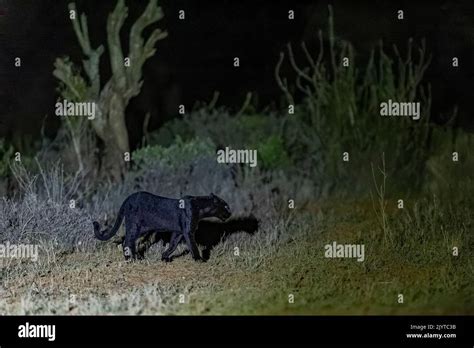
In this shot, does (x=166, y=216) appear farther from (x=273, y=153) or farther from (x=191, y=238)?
(x=273, y=153)

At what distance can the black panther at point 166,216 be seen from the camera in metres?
4.89

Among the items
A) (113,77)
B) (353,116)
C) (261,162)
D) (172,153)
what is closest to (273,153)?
(261,162)

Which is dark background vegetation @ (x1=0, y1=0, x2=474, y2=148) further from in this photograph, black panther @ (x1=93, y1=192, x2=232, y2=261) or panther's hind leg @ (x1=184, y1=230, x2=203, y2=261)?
panther's hind leg @ (x1=184, y1=230, x2=203, y2=261)

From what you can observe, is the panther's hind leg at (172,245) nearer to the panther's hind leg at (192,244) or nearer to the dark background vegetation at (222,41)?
the panther's hind leg at (192,244)

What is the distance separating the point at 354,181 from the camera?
558 cm

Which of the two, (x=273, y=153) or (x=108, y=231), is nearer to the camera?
(x=108, y=231)

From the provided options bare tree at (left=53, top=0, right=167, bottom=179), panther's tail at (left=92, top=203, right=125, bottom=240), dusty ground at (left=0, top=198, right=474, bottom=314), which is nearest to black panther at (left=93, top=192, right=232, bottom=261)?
panther's tail at (left=92, top=203, right=125, bottom=240)

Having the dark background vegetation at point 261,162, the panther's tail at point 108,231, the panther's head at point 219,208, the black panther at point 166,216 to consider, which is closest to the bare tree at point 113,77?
the dark background vegetation at point 261,162

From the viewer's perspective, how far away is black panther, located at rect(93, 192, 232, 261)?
489 centimetres

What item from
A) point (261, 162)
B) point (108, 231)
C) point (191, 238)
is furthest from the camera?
point (261, 162)

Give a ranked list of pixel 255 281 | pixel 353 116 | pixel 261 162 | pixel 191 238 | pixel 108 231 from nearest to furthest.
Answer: pixel 255 281 < pixel 191 238 < pixel 108 231 < pixel 261 162 < pixel 353 116

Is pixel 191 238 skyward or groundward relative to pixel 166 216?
groundward

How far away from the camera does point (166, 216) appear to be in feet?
16.0
